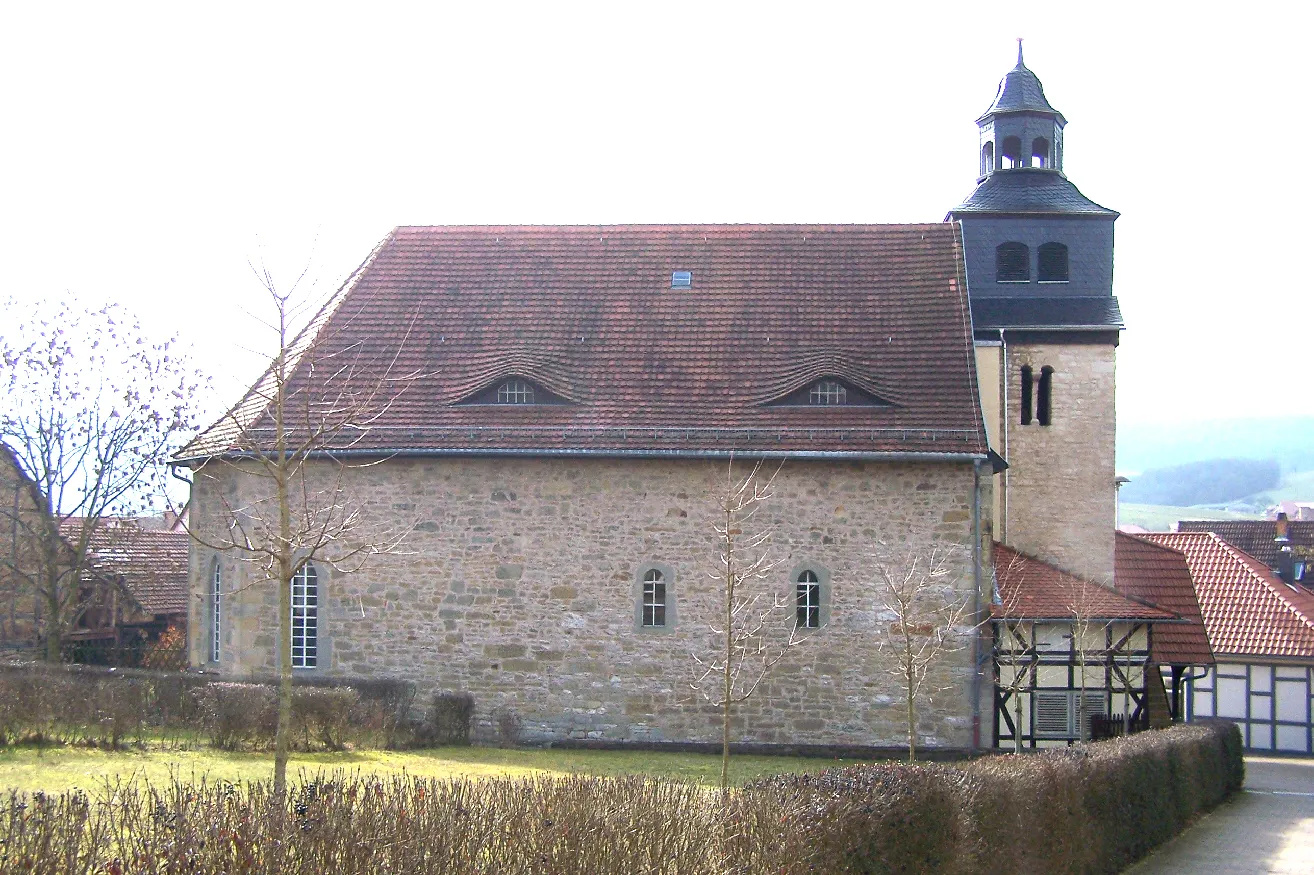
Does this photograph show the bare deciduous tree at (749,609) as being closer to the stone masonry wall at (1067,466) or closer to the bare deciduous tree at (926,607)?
the bare deciduous tree at (926,607)

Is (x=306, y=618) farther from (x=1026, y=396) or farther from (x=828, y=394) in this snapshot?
(x=1026, y=396)

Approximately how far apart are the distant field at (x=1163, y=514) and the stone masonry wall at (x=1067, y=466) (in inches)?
5615

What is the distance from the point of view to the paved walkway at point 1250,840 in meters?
15.0

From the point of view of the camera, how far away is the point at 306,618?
20.3m

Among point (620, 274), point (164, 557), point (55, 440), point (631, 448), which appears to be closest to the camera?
point (631, 448)

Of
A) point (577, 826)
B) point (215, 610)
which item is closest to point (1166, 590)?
point (215, 610)

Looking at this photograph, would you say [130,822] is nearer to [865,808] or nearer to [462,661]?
[865,808]

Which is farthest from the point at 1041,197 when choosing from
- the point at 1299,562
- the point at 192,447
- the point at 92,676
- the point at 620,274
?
the point at 1299,562

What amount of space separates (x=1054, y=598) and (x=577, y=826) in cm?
1452

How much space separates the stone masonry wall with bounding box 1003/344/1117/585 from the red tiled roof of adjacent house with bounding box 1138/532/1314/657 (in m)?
10.2

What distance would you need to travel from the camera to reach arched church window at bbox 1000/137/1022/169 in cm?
2502

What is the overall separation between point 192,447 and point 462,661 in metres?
5.18

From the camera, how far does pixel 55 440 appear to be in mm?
27766

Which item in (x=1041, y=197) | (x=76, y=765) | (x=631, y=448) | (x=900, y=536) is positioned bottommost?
(x=76, y=765)
